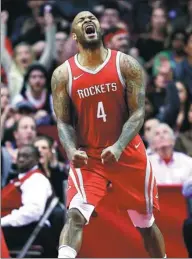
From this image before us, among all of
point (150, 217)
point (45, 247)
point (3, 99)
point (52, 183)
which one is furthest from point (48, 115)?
point (150, 217)

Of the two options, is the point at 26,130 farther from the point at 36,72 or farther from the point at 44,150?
the point at 36,72

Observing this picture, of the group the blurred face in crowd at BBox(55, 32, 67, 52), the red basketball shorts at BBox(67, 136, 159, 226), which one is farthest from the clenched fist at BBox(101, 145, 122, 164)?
the blurred face in crowd at BBox(55, 32, 67, 52)

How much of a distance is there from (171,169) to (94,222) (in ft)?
5.64

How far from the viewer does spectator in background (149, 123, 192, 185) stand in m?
11.4

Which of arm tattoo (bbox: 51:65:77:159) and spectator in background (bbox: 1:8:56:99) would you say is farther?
spectator in background (bbox: 1:8:56:99)

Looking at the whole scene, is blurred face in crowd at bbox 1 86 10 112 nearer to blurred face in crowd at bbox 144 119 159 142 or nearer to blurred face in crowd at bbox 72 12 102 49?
blurred face in crowd at bbox 144 119 159 142

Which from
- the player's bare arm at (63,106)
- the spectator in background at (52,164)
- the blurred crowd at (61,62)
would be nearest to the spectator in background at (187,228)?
the blurred crowd at (61,62)

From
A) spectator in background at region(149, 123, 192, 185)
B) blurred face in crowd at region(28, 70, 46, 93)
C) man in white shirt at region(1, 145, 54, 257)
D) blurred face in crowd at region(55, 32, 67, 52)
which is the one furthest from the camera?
blurred face in crowd at region(55, 32, 67, 52)

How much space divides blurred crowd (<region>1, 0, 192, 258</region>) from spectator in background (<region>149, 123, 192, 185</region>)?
0.01m

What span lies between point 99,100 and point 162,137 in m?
3.47

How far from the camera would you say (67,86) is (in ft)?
27.8

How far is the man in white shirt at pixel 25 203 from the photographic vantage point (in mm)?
10523

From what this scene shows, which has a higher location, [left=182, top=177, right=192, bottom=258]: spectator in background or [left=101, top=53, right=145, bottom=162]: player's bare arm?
[left=101, top=53, right=145, bottom=162]: player's bare arm

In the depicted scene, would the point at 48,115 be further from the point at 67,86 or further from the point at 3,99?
the point at 67,86
